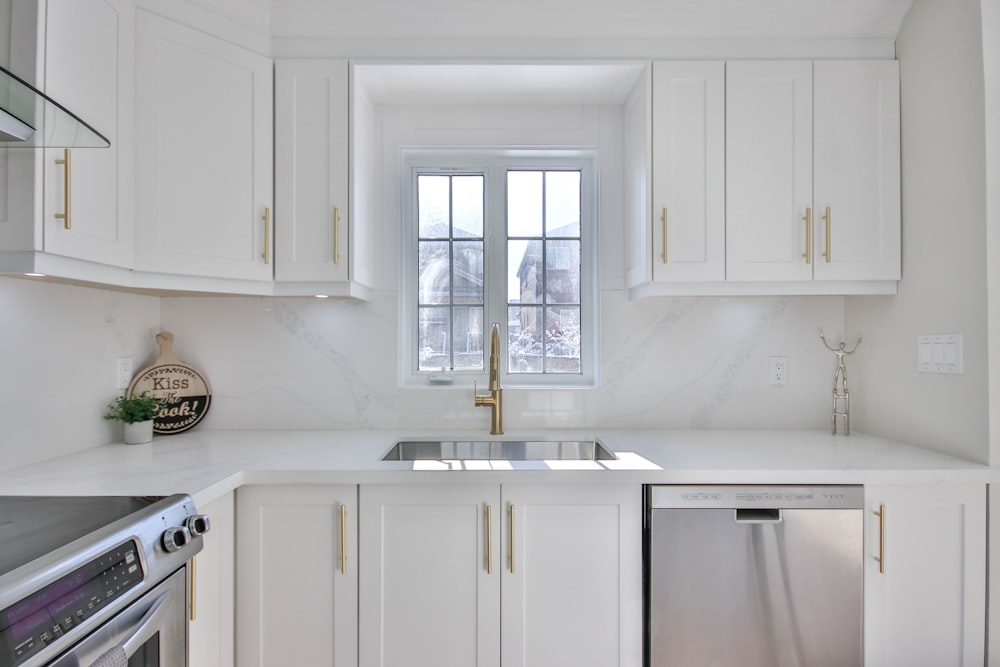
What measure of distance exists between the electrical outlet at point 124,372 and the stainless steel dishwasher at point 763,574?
1.82 meters

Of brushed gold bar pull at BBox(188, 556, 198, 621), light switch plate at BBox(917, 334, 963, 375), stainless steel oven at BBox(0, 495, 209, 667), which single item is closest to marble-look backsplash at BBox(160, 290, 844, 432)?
light switch plate at BBox(917, 334, 963, 375)

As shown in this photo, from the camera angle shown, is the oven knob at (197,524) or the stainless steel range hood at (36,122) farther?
the oven knob at (197,524)

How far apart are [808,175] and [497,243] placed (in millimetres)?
1149

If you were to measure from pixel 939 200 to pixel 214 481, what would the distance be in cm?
227

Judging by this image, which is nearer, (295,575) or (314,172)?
(295,575)

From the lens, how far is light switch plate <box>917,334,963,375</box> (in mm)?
1580

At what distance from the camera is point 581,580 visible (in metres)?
1.49

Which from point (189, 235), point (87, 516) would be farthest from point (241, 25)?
point (87, 516)

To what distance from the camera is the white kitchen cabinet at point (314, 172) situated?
1.77 meters

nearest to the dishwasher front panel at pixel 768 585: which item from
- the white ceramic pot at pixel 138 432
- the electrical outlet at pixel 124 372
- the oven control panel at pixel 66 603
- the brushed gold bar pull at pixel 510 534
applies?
the brushed gold bar pull at pixel 510 534

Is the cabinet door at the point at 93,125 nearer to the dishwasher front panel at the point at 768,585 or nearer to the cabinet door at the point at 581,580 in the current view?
the cabinet door at the point at 581,580

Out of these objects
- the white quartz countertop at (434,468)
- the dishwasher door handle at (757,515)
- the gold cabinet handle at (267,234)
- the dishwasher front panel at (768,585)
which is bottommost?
the dishwasher front panel at (768,585)

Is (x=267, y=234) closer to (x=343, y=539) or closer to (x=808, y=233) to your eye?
(x=343, y=539)

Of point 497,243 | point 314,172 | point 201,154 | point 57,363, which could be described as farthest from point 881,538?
point 57,363
